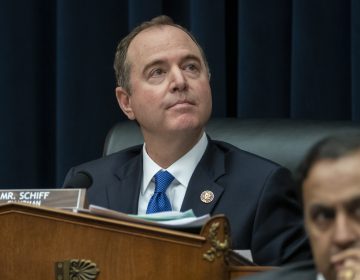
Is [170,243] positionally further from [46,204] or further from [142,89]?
[142,89]

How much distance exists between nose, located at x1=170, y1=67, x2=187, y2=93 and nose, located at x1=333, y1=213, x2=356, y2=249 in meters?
1.21

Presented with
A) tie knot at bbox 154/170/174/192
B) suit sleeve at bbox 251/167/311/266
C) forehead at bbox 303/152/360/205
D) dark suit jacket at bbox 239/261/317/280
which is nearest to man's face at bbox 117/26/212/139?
tie knot at bbox 154/170/174/192

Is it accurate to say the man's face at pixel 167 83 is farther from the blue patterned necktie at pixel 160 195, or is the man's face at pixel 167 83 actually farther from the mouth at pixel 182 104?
the blue patterned necktie at pixel 160 195

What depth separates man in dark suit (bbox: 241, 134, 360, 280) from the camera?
161 cm

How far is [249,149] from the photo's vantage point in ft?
9.61

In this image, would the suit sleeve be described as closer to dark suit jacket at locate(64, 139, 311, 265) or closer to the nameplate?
dark suit jacket at locate(64, 139, 311, 265)

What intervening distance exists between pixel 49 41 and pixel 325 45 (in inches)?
39.9

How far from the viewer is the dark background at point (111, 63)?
132 inches

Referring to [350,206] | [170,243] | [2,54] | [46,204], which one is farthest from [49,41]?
[350,206]

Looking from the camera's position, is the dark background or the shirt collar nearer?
the shirt collar

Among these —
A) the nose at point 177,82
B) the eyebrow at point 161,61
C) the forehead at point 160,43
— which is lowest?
the nose at point 177,82

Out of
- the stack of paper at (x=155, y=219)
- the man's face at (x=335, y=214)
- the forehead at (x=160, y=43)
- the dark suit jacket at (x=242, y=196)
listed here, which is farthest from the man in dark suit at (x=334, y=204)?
the forehead at (x=160, y=43)

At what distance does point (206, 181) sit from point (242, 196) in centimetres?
13

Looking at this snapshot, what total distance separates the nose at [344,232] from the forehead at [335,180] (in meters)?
0.03
